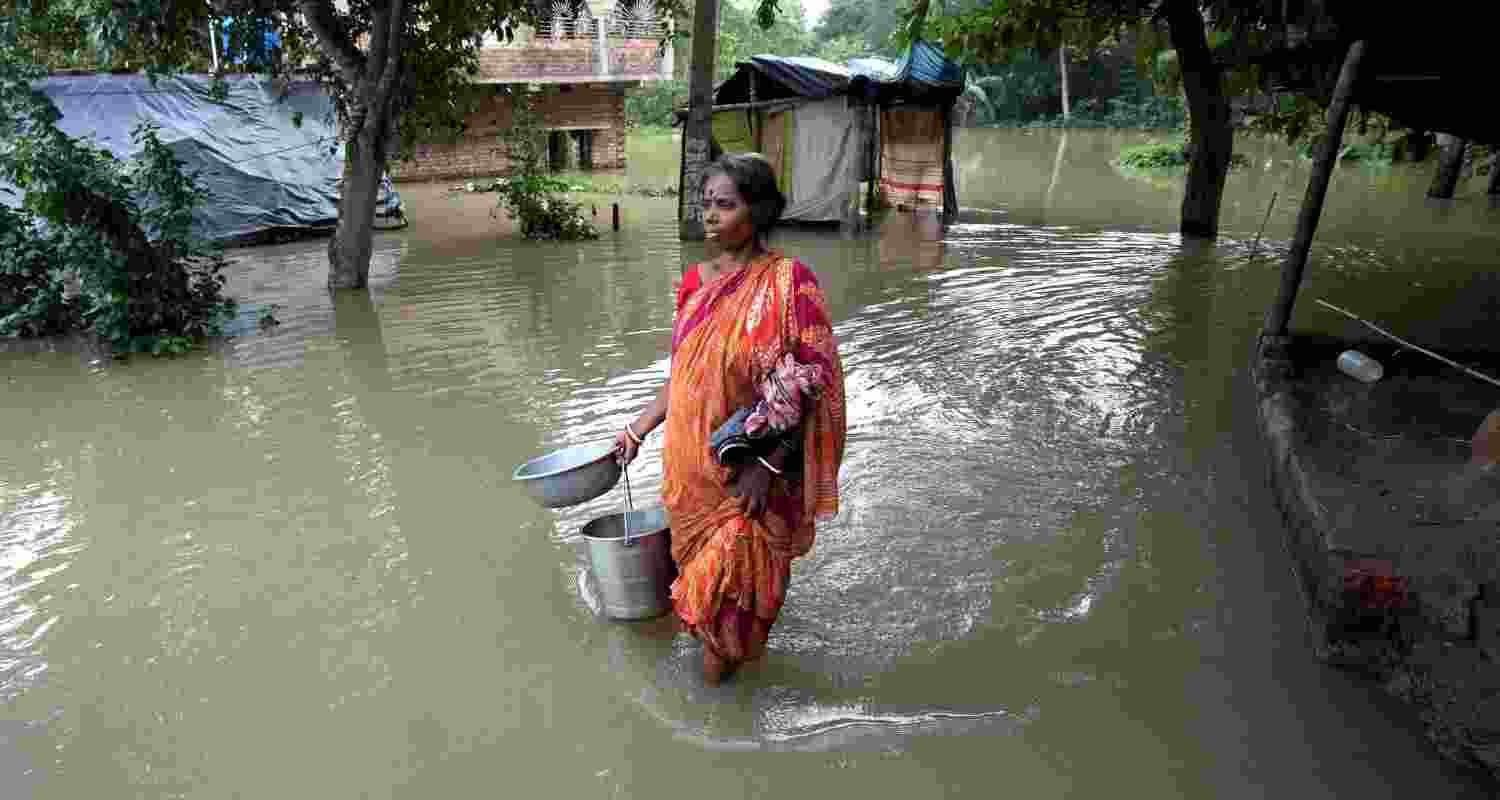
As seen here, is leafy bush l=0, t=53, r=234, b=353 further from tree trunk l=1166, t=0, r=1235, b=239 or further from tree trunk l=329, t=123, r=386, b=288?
tree trunk l=1166, t=0, r=1235, b=239

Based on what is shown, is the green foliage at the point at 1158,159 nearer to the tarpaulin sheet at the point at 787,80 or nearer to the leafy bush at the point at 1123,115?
the tarpaulin sheet at the point at 787,80

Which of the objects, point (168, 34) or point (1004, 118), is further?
point (1004, 118)

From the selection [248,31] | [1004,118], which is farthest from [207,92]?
[1004,118]

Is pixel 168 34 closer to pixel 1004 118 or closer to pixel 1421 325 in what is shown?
pixel 1421 325

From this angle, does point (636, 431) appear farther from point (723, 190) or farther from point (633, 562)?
point (723, 190)

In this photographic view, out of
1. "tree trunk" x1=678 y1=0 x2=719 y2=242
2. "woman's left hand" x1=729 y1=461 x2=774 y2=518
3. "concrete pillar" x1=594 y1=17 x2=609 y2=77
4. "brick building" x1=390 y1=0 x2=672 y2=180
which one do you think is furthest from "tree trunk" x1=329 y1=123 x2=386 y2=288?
"concrete pillar" x1=594 y1=17 x2=609 y2=77

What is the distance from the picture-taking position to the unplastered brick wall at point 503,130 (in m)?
20.3

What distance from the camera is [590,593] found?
12.9ft

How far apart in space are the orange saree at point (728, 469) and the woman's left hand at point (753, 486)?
0.03 metres

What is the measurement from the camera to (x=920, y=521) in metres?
4.61

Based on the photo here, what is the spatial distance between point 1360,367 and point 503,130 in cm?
1846

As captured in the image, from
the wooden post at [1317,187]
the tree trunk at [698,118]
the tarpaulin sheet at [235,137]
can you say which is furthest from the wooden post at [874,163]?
the wooden post at [1317,187]

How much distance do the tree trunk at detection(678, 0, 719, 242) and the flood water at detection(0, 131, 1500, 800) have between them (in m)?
4.75

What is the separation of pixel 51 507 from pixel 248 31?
256 inches
